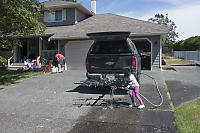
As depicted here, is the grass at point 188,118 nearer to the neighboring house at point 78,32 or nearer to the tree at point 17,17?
the tree at point 17,17

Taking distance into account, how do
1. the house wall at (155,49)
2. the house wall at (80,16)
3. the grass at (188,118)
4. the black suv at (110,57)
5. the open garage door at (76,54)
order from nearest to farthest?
the grass at (188,118) → the black suv at (110,57) → the house wall at (155,49) → the open garage door at (76,54) → the house wall at (80,16)

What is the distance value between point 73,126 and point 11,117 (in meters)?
1.77

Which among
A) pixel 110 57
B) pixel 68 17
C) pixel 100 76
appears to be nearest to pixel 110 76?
pixel 100 76

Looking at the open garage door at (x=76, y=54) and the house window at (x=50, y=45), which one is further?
the house window at (x=50, y=45)

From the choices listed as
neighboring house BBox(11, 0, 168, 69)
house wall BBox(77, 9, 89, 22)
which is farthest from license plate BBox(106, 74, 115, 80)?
house wall BBox(77, 9, 89, 22)

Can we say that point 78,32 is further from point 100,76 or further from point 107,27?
point 100,76

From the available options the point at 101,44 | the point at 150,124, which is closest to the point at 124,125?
the point at 150,124

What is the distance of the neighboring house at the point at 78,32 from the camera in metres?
13.0

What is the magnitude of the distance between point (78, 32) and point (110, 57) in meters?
9.08

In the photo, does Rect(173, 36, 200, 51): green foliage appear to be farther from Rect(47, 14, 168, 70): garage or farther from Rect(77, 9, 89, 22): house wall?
Rect(77, 9, 89, 22): house wall

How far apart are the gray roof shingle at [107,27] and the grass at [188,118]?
8.21 meters

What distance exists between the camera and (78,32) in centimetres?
1456

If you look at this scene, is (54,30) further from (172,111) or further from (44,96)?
(172,111)

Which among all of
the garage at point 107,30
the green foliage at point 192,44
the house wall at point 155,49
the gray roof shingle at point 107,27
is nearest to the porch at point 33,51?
the garage at point 107,30
